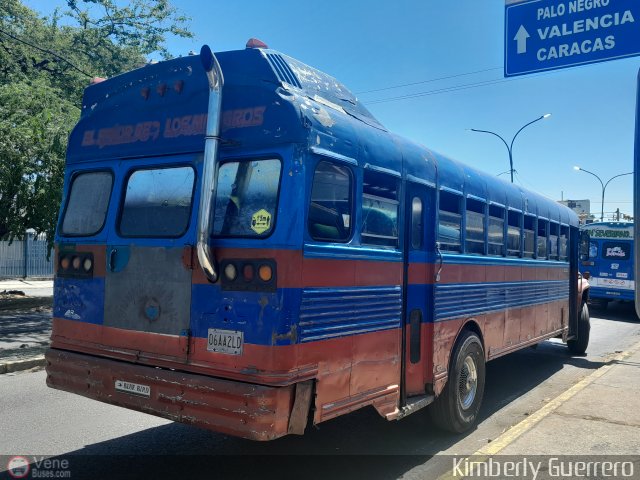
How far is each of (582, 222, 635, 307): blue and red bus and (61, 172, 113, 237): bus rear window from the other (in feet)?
57.6

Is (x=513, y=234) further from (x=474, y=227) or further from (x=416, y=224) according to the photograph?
(x=416, y=224)

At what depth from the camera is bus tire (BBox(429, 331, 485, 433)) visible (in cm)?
537

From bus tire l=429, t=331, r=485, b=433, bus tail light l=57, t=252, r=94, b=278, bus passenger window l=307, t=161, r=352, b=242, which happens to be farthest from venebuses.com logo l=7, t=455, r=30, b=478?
bus tire l=429, t=331, r=485, b=433

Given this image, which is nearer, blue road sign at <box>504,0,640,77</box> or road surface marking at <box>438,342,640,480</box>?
road surface marking at <box>438,342,640,480</box>

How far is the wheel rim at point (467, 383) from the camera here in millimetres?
5730

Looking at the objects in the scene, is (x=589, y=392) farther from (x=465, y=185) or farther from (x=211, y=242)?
(x=211, y=242)

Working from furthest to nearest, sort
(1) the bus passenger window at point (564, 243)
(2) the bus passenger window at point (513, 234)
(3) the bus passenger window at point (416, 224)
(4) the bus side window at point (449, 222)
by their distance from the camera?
(1) the bus passenger window at point (564, 243) < (2) the bus passenger window at point (513, 234) < (4) the bus side window at point (449, 222) < (3) the bus passenger window at point (416, 224)

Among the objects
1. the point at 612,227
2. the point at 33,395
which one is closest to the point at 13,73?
the point at 33,395

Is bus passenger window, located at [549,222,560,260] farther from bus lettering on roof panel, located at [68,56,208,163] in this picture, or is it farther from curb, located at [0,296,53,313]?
curb, located at [0,296,53,313]

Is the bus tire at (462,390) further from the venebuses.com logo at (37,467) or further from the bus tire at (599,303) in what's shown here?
the bus tire at (599,303)

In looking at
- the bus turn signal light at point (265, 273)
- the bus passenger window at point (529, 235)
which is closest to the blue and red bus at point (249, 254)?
the bus turn signal light at point (265, 273)

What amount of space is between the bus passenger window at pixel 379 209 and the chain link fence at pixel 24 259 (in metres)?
24.5

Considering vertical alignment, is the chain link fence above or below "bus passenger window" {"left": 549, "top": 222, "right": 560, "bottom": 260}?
below

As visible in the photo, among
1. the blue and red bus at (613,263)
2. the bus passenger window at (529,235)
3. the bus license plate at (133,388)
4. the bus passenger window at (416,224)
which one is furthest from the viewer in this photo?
the blue and red bus at (613,263)
